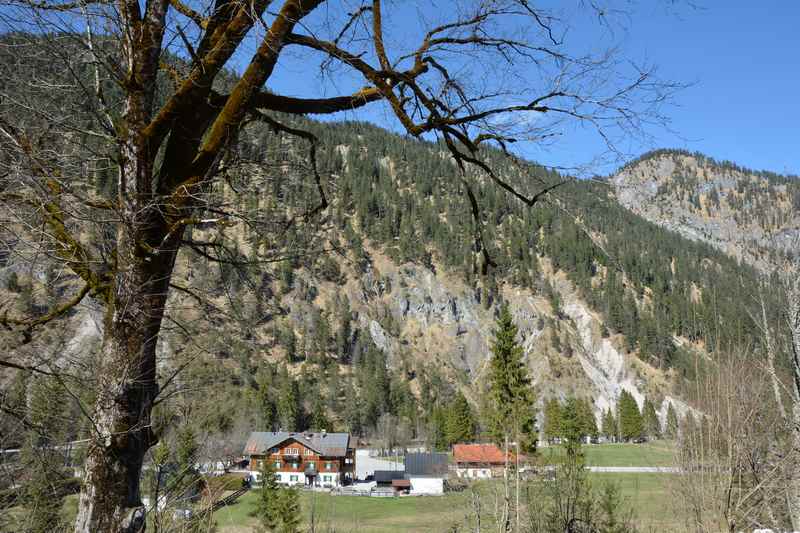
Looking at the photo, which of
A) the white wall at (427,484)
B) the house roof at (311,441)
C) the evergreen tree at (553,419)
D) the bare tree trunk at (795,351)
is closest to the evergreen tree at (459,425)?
the evergreen tree at (553,419)

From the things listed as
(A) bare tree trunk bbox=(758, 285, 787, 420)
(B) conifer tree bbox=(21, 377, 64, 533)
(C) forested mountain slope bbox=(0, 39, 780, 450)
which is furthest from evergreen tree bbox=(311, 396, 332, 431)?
(B) conifer tree bbox=(21, 377, 64, 533)

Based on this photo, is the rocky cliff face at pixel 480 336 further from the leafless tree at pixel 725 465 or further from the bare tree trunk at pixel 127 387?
the bare tree trunk at pixel 127 387

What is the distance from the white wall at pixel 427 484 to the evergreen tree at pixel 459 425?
69.9 ft

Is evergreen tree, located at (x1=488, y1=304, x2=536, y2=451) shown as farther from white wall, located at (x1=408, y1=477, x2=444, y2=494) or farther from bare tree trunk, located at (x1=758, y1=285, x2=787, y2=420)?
white wall, located at (x1=408, y1=477, x2=444, y2=494)

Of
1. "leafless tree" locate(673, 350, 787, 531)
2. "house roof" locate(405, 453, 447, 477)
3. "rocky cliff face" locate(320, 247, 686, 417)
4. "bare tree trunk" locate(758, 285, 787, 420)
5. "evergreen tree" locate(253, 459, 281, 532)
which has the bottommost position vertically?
"house roof" locate(405, 453, 447, 477)

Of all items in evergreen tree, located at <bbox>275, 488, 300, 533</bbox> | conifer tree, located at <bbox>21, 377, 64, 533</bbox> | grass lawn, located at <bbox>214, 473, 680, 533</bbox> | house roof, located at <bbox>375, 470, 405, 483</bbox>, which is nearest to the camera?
conifer tree, located at <bbox>21, 377, 64, 533</bbox>

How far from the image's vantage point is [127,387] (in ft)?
7.16

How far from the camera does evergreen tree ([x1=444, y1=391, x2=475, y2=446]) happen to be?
74562mm

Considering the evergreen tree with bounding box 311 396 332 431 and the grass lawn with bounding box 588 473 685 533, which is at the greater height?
the evergreen tree with bounding box 311 396 332 431

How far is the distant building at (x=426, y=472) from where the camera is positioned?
5272 centimetres

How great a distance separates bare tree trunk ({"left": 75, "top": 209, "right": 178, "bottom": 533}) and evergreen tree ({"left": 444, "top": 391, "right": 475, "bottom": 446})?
75661mm

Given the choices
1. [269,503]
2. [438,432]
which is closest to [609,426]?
[438,432]

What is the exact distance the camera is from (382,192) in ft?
475

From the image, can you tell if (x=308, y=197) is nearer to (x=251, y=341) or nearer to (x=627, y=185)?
(x=251, y=341)
